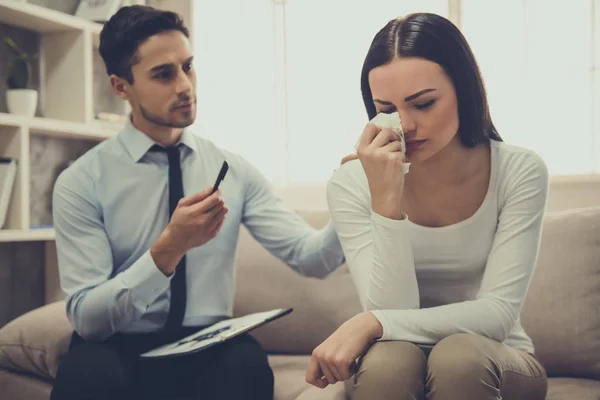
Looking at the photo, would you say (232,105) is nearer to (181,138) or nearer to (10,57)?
(10,57)

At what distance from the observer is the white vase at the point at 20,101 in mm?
2125

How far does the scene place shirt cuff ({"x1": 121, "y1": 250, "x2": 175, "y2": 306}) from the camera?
4.53 feet

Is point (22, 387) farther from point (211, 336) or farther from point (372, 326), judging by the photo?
point (372, 326)

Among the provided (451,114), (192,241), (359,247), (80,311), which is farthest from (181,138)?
(451,114)

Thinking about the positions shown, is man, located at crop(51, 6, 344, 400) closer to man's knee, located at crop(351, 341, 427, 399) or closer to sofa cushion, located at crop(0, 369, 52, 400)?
sofa cushion, located at crop(0, 369, 52, 400)

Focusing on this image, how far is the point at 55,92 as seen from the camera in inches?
95.0

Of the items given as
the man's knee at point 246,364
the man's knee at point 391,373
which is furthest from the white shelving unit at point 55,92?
the man's knee at point 391,373

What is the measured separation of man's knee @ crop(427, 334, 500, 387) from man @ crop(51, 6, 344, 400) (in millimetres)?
494

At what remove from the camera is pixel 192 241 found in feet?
4.52

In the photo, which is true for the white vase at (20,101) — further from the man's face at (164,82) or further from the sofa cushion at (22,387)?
the sofa cushion at (22,387)

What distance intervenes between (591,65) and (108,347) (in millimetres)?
1964

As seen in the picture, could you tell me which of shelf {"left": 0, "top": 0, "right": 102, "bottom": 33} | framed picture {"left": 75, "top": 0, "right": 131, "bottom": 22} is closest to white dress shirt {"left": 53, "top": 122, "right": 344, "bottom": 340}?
shelf {"left": 0, "top": 0, "right": 102, "bottom": 33}

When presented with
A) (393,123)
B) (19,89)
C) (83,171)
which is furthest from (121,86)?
(393,123)

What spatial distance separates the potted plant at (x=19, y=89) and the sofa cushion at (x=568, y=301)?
1.68m
